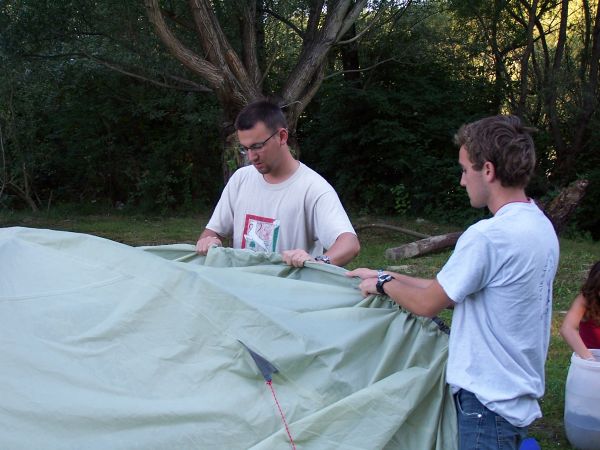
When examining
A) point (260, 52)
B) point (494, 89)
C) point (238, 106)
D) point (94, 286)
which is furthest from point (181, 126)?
point (94, 286)

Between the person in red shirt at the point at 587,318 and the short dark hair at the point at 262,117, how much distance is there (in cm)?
208

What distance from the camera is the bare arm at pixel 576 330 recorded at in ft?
13.5

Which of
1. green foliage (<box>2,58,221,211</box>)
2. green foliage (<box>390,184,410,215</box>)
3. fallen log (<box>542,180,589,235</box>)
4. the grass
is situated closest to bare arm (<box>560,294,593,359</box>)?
the grass

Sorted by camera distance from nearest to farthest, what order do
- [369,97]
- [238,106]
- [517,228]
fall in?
[517,228] → [238,106] → [369,97]

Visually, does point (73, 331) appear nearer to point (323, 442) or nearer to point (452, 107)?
point (323, 442)

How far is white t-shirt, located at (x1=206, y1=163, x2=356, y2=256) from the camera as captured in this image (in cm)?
361

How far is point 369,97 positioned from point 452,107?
2.06 m

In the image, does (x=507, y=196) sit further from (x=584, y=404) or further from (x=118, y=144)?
(x=118, y=144)

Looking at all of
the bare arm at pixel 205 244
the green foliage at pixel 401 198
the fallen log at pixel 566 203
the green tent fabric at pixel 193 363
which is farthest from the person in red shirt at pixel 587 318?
the green foliage at pixel 401 198

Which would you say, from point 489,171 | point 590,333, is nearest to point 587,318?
point 590,333

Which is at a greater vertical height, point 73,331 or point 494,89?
point 494,89

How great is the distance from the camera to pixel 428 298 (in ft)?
7.71

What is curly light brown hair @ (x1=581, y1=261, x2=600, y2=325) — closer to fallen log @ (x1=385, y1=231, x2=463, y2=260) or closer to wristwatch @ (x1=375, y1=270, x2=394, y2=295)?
wristwatch @ (x1=375, y1=270, x2=394, y2=295)

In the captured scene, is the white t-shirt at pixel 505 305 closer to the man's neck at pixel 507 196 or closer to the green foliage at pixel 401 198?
the man's neck at pixel 507 196
